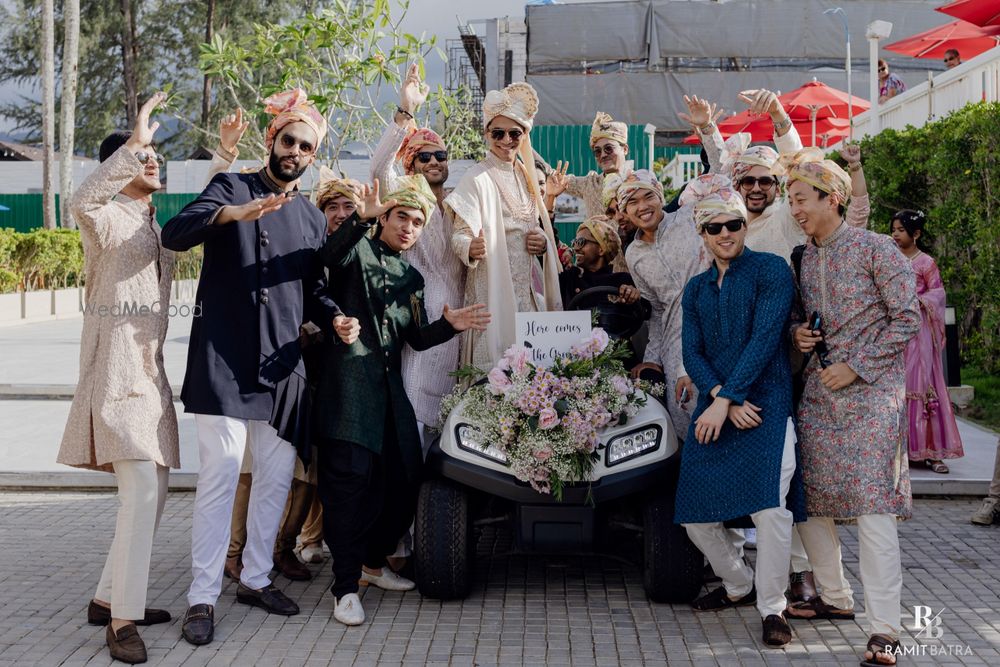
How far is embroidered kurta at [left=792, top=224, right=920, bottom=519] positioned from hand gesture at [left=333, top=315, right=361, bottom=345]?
2071 mm

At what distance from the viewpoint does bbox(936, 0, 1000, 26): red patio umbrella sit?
1148cm

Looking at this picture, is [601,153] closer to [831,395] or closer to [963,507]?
[831,395]

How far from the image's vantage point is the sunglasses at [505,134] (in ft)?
18.6

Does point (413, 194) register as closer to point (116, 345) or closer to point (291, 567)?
point (116, 345)

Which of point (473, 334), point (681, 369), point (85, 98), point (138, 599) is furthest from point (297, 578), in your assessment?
point (85, 98)

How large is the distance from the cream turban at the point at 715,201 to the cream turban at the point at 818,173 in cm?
26

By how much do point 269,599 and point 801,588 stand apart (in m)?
2.54

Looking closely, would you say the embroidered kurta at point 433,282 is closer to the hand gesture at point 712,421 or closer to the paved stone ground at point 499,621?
the paved stone ground at point 499,621

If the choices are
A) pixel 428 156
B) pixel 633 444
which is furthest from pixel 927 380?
pixel 428 156

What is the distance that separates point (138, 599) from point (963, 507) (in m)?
5.41

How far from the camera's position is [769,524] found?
429 cm

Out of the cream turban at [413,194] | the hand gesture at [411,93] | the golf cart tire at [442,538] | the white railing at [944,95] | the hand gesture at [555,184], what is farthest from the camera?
the white railing at [944,95]

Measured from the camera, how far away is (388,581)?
16.8 ft

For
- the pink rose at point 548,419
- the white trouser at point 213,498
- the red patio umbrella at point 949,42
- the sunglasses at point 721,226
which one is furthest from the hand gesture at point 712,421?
the red patio umbrella at point 949,42
